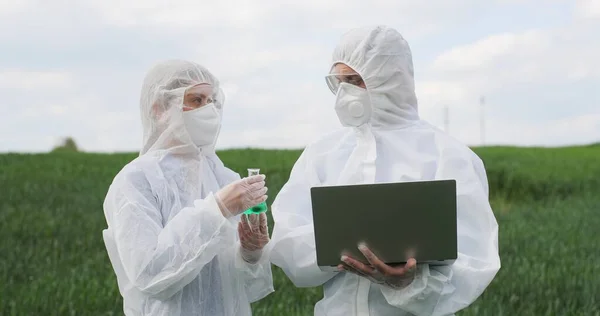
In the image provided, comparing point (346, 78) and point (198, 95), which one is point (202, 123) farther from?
point (346, 78)

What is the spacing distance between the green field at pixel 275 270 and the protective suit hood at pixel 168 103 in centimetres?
341

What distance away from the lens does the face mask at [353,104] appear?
12.9 ft

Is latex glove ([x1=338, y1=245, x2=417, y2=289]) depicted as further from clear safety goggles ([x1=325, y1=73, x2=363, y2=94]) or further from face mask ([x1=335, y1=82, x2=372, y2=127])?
clear safety goggles ([x1=325, y1=73, x2=363, y2=94])

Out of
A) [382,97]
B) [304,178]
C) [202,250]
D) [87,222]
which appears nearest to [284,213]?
[304,178]

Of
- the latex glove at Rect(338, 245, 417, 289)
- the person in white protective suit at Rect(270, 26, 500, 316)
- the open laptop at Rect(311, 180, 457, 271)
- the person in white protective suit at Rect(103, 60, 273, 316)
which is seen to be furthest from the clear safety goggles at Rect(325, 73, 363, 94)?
the latex glove at Rect(338, 245, 417, 289)

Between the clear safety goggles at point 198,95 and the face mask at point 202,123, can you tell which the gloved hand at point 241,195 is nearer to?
the face mask at point 202,123

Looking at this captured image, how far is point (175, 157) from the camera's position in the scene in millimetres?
4043

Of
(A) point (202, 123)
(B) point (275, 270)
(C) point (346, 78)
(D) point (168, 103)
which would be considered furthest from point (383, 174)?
(B) point (275, 270)

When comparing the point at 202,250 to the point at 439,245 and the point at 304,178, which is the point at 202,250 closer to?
the point at 304,178

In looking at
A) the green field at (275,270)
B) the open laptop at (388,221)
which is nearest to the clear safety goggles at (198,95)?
the open laptop at (388,221)

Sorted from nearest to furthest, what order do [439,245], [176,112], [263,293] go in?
[439,245]
[176,112]
[263,293]

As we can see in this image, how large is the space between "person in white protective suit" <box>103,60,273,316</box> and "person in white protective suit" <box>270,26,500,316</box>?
0.89 feet

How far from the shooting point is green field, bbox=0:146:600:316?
7.71 metres

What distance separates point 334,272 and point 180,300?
73 cm
